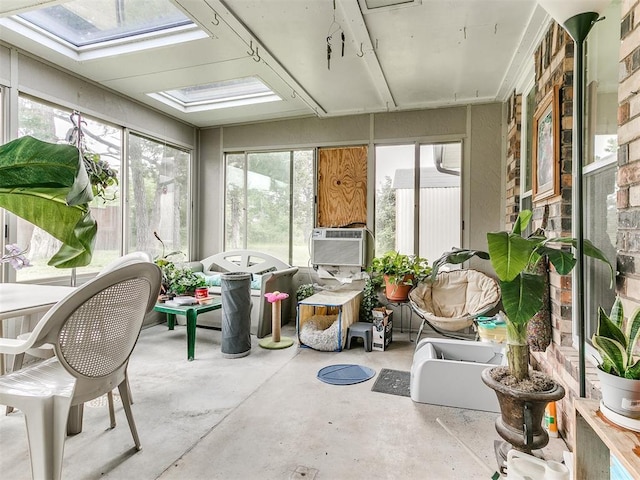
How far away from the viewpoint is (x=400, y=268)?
12.5 ft

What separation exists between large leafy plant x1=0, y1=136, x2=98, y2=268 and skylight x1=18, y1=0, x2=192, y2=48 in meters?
2.33

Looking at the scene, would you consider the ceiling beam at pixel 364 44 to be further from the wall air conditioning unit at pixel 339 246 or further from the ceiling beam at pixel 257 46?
the wall air conditioning unit at pixel 339 246

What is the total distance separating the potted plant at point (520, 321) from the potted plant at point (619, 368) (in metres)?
0.37

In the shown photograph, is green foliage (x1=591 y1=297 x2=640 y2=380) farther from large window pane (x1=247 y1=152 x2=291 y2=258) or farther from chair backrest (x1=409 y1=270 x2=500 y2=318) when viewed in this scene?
large window pane (x1=247 y1=152 x2=291 y2=258)

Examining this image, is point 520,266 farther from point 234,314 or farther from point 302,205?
point 302,205

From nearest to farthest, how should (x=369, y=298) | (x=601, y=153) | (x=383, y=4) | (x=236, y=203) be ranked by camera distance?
(x=601, y=153), (x=383, y=4), (x=369, y=298), (x=236, y=203)

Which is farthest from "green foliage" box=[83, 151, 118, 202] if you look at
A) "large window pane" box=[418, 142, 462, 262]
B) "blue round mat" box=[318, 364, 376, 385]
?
"large window pane" box=[418, 142, 462, 262]

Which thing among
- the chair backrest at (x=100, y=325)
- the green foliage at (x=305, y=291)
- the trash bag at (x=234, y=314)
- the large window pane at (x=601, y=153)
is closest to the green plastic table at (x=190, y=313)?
the trash bag at (x=234, y=314)

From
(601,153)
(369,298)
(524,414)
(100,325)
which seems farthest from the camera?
(369,298)

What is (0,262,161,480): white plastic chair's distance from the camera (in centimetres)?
134

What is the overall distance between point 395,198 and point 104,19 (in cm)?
333

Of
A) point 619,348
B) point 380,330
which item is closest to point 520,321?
point 619,348

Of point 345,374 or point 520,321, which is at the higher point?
point 520,321

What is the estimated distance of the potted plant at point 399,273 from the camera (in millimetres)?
3760
